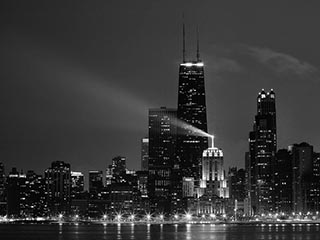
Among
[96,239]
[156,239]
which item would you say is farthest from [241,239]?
[96,239]

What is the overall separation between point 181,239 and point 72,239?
2576 centimetres

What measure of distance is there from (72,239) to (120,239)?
40.3 ft

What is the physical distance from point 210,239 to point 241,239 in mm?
8719

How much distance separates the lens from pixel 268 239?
7790 inches

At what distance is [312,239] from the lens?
196 metres

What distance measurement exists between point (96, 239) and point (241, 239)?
33.5 m

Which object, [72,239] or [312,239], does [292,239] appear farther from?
[72,239]

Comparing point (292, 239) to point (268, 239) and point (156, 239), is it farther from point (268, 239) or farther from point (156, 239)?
point (156, 239)

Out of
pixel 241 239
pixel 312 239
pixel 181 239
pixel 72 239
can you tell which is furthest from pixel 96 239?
pixel 312 239

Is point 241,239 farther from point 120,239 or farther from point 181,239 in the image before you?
point 120,239

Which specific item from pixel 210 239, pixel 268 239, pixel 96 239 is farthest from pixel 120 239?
pixel 268 239

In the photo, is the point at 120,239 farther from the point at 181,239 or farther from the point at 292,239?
the point at 292,239

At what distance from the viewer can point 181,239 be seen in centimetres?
19375

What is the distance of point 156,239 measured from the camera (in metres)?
197
